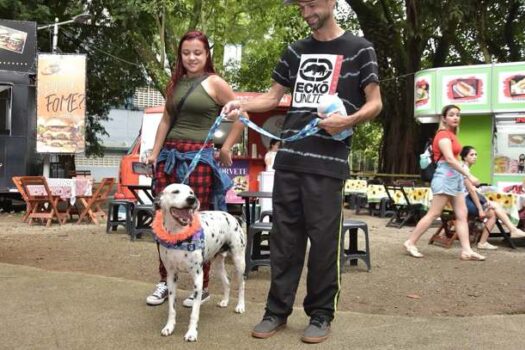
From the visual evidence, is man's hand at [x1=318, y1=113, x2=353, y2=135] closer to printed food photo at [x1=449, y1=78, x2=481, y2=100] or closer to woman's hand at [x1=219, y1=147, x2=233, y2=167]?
woman's hand at [x1=219, y1=147, x2=233, y2=167]

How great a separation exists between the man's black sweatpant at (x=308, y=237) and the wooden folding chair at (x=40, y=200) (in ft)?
25.4

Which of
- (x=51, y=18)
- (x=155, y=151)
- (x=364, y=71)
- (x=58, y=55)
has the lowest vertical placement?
(x=155, y=151)

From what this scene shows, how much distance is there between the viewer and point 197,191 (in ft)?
14.7

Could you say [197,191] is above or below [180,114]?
below

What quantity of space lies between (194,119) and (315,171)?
3.60ft

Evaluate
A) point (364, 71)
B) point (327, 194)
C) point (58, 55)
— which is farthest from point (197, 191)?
point (58, 55)

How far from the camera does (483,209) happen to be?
342 inches

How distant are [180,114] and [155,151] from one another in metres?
0.37

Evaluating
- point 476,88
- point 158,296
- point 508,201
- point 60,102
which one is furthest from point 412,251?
point 60,102

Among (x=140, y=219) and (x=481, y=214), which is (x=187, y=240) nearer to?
(x=140, y=219)

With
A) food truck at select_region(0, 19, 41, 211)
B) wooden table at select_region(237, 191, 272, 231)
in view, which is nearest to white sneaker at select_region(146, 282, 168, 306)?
wooden table at select_region(237, 191, 272, 231)

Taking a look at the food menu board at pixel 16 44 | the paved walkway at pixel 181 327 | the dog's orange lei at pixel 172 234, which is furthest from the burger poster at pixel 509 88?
the dog's orange lei at pixel 172 234

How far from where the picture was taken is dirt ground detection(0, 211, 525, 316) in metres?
5.08

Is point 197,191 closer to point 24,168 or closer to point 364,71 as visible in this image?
point 364,71
